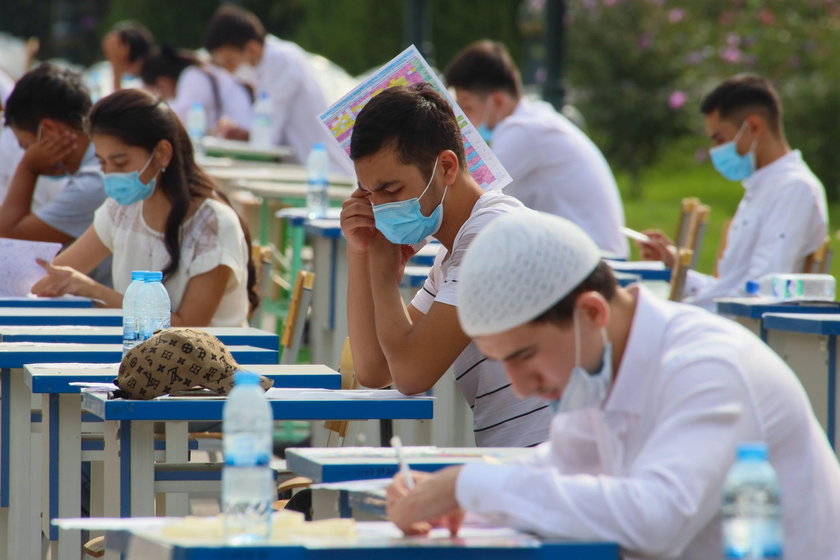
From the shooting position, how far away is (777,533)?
2.08 m

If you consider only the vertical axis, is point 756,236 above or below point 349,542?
above

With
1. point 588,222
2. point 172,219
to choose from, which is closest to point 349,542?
point 172,219

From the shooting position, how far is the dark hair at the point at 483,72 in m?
7.59

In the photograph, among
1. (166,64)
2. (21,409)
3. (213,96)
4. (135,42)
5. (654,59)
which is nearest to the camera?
(21,409)

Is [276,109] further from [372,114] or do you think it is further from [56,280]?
[372,114]

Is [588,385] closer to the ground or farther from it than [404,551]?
farther from it

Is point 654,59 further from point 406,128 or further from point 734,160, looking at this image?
point 406,128

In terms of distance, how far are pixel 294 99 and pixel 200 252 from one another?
591 cm

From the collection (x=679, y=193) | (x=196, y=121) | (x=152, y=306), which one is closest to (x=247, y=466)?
(x=152, y=306)

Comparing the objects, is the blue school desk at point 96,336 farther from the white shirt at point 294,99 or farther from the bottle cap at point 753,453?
the white shirt at point 294,99

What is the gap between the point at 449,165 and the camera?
368 cm

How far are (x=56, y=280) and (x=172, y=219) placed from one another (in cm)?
52

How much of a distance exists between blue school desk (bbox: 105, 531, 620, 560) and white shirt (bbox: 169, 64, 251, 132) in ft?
32.2

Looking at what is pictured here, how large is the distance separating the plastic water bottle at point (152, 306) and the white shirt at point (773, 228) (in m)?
2.95
